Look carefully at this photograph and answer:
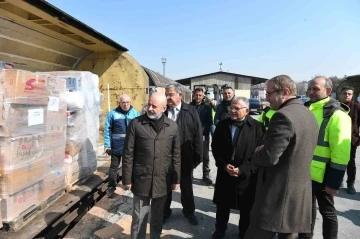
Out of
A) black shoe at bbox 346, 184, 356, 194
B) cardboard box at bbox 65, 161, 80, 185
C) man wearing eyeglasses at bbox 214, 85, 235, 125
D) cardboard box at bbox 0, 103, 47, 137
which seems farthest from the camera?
man wearing eyeglasses at bbox 214, 85, 235, 125

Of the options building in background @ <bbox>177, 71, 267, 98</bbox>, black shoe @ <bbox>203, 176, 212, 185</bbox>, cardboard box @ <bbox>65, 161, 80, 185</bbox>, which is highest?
building in background @ <bbox>177, 71, 267, 98</bbox>

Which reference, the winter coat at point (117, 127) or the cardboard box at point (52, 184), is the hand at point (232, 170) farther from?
the cardboard box at point (52, 184)

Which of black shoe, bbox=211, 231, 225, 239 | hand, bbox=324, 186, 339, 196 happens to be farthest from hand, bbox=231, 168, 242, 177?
hand, bbox=324, 186, 339, 196

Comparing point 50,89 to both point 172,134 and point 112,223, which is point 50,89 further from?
point 112,223

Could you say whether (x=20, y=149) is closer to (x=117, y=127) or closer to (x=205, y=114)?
(x=117, y=127)

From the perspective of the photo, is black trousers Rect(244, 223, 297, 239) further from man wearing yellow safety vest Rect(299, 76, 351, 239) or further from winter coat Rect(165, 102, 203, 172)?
winter coat Rect(165, 102, 203, 172)

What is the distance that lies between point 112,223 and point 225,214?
1413 millimetres

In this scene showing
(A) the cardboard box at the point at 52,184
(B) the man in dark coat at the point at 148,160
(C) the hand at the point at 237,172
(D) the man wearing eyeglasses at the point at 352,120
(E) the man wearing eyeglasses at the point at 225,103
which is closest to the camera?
(B) the man in dark coat at the point at 148,160

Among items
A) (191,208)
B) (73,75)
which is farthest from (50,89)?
(191,208)

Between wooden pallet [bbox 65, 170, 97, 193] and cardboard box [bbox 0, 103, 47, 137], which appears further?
wooden pallet [bbox 65, 170, 97, 193]

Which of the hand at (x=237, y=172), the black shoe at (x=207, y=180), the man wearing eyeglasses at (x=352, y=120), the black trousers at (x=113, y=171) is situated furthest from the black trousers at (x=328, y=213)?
the black trousers at (x=113, y=171)

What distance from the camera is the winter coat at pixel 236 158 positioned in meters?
2.90

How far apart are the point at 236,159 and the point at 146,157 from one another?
3.29 feet

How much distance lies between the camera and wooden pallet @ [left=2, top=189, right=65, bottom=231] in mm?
2515
